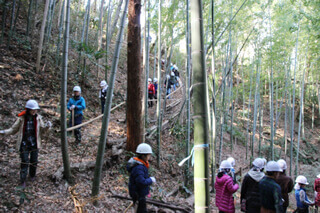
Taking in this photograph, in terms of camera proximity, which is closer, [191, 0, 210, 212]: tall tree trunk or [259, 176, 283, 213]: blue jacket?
[191, 0, 210, 212]: tall tree trunk

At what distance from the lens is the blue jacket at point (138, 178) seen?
2.43 meters

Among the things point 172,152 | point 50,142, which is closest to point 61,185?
point 50,142

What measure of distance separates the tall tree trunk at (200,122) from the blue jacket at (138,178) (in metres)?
1.15

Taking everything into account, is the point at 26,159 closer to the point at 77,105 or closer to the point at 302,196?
the point at 77,105

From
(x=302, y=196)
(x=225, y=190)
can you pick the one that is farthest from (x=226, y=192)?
(x=302, y=196)

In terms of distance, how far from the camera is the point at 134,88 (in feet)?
15.7

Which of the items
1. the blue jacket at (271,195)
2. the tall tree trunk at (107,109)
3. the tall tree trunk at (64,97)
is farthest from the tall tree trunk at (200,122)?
the tall tree trunk at (64,97)

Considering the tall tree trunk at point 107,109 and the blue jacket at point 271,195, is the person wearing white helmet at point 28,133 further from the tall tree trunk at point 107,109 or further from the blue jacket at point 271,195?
the blue jacket at point 271,195

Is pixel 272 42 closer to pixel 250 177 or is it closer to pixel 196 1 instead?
pixel 250 177

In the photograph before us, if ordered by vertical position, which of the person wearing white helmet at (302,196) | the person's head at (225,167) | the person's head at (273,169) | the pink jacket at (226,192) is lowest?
the person wearing white helmet at (302,196)

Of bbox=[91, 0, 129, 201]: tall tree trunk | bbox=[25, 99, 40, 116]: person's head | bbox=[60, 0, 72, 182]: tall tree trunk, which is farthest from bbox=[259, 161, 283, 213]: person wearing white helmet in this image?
bbox=[25, 99, 40, 116]: person's head

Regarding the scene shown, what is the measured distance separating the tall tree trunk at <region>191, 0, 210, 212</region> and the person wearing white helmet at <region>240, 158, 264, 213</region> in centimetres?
177

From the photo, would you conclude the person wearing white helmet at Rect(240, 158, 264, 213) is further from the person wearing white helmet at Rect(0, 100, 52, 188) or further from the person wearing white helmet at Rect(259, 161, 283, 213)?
the person wearing white helmet at Rect(0, 100, 52, 188)

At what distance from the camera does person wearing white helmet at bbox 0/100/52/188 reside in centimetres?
314
